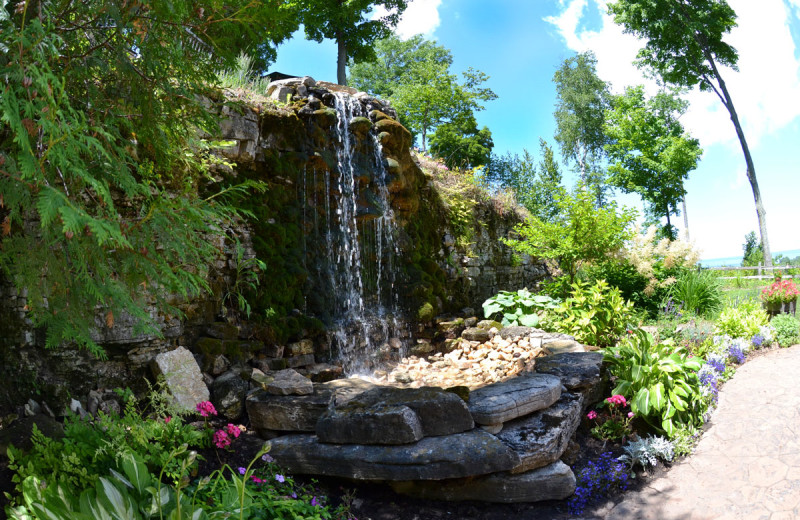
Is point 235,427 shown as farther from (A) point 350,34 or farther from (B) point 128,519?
(A) point 350,34

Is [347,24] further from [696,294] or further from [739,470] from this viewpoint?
[739,470]

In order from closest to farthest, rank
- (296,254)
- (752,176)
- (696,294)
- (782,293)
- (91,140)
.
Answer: (91,140) → (296,254) → (782,293) → (696,294) → (752,176)

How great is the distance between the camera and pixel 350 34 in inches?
537

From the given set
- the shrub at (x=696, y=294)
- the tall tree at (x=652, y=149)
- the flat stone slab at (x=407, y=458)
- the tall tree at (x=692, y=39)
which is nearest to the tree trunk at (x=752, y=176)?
the tall tree at (x=692, y=39)

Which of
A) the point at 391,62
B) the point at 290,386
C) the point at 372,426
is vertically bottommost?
the point at 372,426

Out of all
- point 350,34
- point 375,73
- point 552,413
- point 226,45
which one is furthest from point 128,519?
point 375,73

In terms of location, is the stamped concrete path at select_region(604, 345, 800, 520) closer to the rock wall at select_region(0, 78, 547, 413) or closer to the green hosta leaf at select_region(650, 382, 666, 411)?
the green hosta leaf at select_region(650, 382, 666, 411)

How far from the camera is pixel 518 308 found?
762 centimetres

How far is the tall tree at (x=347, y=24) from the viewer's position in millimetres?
13094

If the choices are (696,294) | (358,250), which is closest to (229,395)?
(358,250)

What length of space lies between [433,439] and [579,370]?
1.86 meters

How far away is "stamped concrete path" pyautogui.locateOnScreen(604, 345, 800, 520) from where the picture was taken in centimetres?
364

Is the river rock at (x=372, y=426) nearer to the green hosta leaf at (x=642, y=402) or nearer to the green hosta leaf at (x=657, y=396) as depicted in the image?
the green hosta leaf at (x=642, y=402)

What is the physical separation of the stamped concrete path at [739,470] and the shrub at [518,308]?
2527 mm
